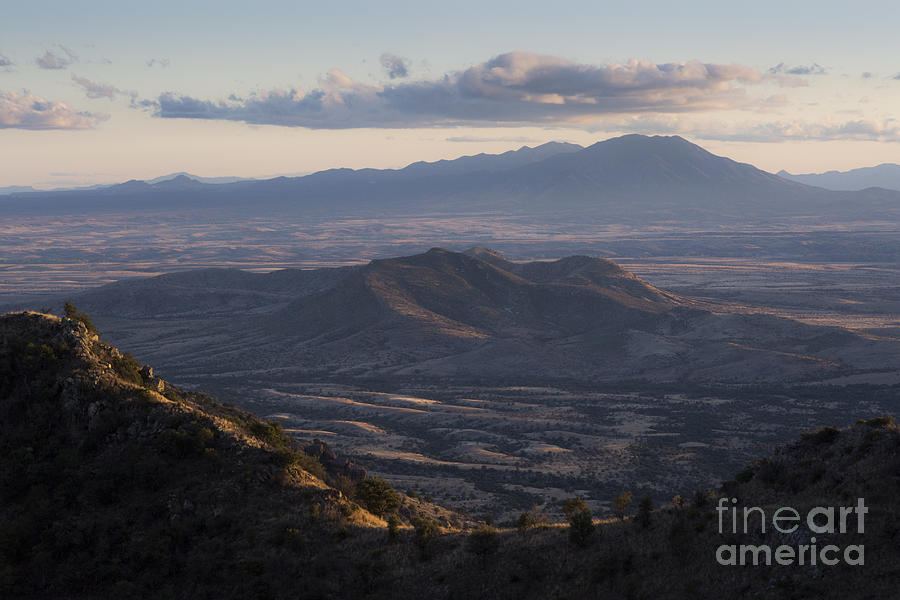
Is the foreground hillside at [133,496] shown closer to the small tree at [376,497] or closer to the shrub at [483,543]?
the small tree at [376,497]

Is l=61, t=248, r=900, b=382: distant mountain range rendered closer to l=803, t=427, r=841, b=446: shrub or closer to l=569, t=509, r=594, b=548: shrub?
l=803, t=427, r=841, b=446: shrub

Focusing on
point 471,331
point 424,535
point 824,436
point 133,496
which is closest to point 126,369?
point 133,496

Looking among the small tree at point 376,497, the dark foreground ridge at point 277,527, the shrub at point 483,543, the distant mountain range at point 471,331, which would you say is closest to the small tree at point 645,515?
the dark foreground ridge at point 277,527

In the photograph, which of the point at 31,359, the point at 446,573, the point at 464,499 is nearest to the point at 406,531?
the point at 446,573

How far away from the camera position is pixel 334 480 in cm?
3591

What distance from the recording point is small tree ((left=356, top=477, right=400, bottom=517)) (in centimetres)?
3244

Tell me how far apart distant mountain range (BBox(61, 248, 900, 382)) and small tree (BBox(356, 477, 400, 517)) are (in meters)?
64.7

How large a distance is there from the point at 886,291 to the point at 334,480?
171071 mm

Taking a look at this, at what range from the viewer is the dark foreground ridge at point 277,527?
829 inches

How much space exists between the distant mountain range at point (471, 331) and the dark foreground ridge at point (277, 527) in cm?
7015

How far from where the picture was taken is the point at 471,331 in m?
121

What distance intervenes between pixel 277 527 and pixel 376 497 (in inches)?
322

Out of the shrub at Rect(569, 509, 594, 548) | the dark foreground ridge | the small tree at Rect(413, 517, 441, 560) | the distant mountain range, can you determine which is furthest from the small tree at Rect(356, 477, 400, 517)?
the distant mountain range

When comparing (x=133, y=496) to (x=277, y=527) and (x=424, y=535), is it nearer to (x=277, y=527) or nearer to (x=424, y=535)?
(x=277, y=527)
